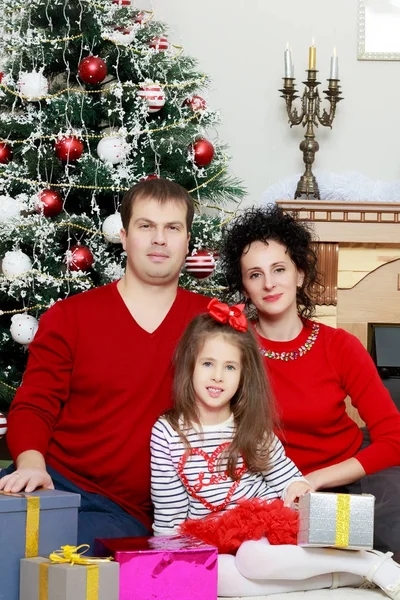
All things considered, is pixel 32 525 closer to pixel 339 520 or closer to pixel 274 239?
pixel 339 520

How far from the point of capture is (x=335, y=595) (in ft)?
6.57

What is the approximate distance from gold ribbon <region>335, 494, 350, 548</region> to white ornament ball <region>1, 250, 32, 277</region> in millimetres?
1468

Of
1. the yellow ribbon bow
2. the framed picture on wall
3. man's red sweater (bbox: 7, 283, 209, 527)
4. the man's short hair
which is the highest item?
the framed picture on wall

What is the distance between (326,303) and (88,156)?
3.53 feet

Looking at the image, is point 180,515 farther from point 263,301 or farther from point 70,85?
point 70,85

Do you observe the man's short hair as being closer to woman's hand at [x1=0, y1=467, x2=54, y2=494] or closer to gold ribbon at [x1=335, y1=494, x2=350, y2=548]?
woman's hand at [x1=0, y1=467, x2=54, y2=494]

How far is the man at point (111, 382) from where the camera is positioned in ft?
7.31

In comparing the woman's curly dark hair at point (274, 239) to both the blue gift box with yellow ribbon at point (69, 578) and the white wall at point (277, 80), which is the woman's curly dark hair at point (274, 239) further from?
the white wall at point (277, 80)

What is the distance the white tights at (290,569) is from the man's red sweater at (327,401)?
1.12ft

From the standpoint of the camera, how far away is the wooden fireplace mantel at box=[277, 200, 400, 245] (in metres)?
3.41

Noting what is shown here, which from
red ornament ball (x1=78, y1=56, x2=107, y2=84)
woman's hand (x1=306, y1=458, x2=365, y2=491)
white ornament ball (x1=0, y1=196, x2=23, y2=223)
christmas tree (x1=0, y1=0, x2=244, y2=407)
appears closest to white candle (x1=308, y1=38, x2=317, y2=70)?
christmas tree (x1=0, y1=0, x2=244, y2=407)

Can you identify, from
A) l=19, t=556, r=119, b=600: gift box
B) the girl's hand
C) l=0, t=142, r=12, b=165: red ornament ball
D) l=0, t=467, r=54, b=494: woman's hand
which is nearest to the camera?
l=19, t=556, r=119, b=600: gift box

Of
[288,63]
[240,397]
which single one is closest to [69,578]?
[240,397]

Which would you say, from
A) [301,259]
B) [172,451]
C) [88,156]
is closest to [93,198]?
[88,156]
